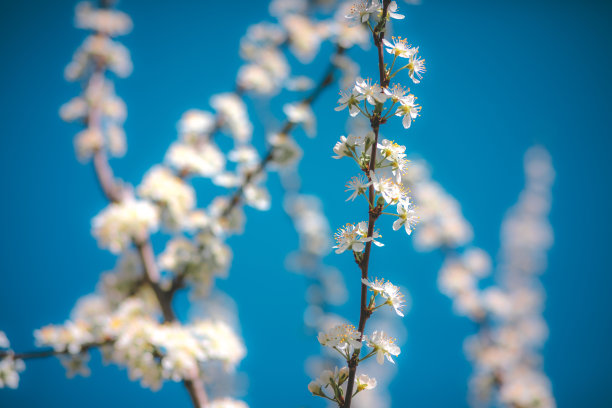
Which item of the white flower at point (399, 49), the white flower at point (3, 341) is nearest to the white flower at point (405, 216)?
the white flower at point (399, 49)

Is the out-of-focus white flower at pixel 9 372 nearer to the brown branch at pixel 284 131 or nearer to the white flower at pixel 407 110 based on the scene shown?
the brown branch at pixel 284 131

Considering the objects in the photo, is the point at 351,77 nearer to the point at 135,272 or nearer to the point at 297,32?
the point at 297,32

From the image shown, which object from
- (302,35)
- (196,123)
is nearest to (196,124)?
(196,123)

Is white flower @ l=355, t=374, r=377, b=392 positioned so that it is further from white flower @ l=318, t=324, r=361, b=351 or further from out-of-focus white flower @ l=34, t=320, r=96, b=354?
out-of-focus white flower @ l=34, t=320, r=96, b=354

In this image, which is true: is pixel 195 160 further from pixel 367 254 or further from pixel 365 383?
pixel 365 383

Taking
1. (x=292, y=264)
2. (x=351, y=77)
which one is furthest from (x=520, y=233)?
(x=351, y=77)
